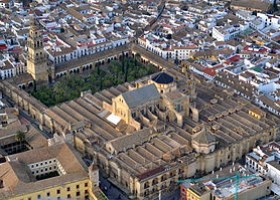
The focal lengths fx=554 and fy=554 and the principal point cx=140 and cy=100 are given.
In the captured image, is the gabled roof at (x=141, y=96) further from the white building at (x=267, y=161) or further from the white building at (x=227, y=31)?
the white building at (x=227, y=31)

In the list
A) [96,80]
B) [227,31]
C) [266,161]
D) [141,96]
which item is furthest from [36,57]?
[266,161]

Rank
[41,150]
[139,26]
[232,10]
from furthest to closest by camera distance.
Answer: [232,10] → [139,26] → [41,150]

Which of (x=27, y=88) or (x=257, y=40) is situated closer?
(x=27, y=88)

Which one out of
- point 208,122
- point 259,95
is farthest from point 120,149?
point 259,95

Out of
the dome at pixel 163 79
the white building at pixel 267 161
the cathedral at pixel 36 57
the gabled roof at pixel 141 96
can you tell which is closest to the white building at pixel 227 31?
the dome at pixel 163 79

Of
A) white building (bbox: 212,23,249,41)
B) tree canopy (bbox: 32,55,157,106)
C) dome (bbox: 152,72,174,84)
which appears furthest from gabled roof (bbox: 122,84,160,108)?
white building (bbox: 212,23,249,41)

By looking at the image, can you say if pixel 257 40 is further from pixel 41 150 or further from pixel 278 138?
pixel 41 150

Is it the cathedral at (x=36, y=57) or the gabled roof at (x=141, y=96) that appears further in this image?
the cathedral at (x=36, y=57)
